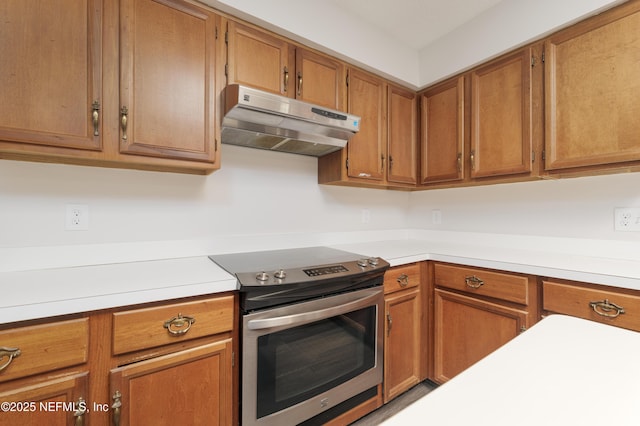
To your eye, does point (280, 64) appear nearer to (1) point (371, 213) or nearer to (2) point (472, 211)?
(1) point (371, 213)

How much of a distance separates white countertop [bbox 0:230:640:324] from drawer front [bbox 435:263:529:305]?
46 mm

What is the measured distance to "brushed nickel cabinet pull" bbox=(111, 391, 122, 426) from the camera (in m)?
0.94

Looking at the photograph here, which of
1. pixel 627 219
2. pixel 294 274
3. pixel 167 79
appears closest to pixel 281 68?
pixel 167 79

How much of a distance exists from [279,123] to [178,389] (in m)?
1.19

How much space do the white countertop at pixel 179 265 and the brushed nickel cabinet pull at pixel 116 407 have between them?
301mm

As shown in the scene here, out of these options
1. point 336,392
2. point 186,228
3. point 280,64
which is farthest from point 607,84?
point 186,228

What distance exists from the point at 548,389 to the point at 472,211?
1954mm

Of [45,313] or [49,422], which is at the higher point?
[45,313]

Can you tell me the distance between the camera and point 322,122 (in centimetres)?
150

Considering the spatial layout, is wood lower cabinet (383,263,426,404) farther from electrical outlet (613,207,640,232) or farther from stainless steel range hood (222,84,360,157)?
electrical outlet (613,207,640,232)

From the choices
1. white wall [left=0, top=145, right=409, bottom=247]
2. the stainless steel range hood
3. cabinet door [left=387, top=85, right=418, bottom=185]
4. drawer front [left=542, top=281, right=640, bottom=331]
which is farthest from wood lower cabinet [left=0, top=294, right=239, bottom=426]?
cabinet door [left=387, top=85, right=418, bottom=185]

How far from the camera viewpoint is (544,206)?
182cm

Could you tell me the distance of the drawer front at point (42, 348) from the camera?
803mm

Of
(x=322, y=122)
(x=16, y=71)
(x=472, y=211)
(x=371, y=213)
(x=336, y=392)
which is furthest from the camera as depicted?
(x=371, y=213)
